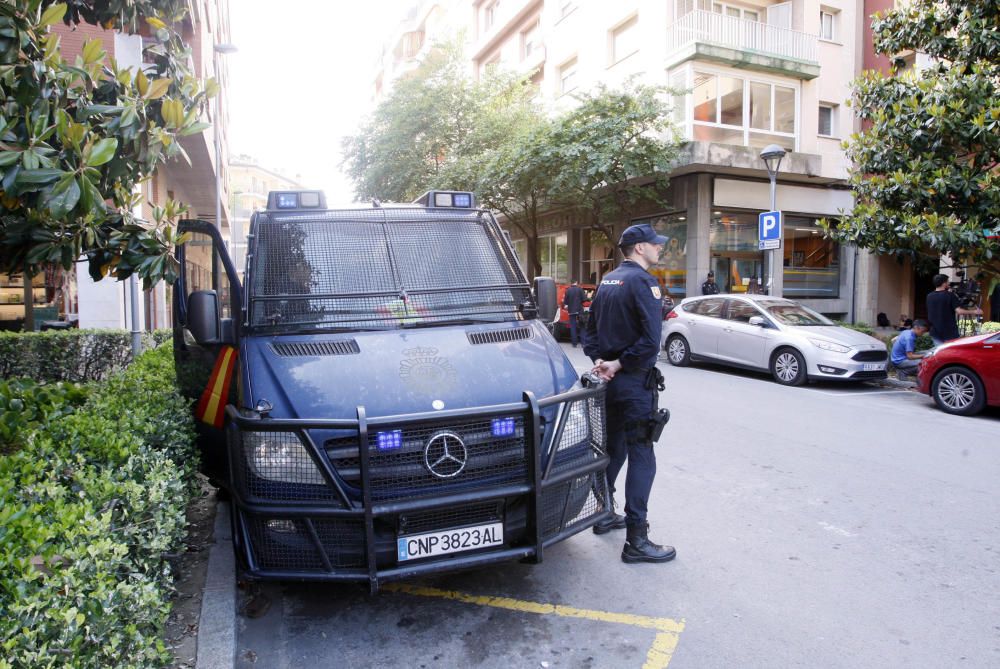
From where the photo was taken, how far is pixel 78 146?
3.10 meters

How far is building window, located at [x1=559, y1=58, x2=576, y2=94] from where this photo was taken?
86.4ft

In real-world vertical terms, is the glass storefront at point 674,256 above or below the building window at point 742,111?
below

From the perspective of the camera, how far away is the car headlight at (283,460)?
3236mm

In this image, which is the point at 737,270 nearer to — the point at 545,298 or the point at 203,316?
the point at 545,298

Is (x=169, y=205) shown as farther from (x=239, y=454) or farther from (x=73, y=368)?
(x=73, y=368)

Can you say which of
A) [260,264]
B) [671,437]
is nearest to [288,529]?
[260,264]

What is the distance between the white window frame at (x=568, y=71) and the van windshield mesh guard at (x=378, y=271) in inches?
873

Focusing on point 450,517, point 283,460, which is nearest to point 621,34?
point 450,517

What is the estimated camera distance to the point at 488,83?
84.7ft

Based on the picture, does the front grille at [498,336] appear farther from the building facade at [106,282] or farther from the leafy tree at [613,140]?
the leafy tree at [613,140]

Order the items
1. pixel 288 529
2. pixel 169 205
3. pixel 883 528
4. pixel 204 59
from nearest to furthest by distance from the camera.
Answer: pixel 288 529
pixel 169 205
pixel 883 528
pixel 204 59

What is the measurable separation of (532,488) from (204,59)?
18434 millimetres

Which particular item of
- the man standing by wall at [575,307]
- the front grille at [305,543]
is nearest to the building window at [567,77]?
the man standing by wall at [575,307]

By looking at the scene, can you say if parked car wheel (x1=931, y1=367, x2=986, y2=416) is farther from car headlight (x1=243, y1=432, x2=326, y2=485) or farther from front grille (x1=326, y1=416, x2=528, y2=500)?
car headlight (x1=243, y1=432, x2=326, y2=485)
